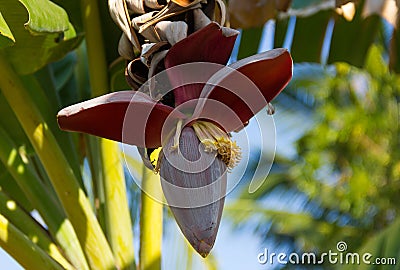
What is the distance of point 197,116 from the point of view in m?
0.58

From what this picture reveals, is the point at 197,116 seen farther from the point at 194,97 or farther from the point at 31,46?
the point at 31,46

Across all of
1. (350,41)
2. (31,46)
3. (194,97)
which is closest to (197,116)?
(194,97)

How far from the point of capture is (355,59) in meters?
1.59

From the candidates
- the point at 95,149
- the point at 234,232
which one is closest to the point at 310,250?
the point at 234,232

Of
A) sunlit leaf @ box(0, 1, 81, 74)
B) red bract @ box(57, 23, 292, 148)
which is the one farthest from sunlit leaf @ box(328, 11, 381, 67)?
red bract @ box(57, 23, 292, 148)

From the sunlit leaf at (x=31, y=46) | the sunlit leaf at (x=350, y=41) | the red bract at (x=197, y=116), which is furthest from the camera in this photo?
the sunlit leaf at (x=350, y=41)

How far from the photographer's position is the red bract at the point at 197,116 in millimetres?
547

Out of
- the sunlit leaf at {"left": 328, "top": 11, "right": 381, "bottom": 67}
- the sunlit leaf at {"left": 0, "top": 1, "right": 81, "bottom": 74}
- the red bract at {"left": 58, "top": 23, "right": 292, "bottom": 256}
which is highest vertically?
the red bract at {"left": 58, "top": 23, "right": 292, "bottom": 256}

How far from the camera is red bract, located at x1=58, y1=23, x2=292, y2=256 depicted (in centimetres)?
55

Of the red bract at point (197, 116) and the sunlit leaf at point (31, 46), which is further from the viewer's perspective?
the sunlit leaf at point (31, 46)

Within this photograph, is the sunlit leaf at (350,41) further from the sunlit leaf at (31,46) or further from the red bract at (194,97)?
the red bract at (194,97)

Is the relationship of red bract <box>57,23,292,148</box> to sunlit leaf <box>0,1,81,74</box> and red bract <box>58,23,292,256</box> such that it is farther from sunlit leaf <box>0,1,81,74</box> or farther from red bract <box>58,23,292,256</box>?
sunlit leaf <box>0,1,81,74</box>

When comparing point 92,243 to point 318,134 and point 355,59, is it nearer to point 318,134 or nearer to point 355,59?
point 355,59

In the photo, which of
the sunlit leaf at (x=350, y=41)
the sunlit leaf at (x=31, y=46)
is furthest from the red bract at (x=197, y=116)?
the sunlit leaf at (x=350, y=41)
